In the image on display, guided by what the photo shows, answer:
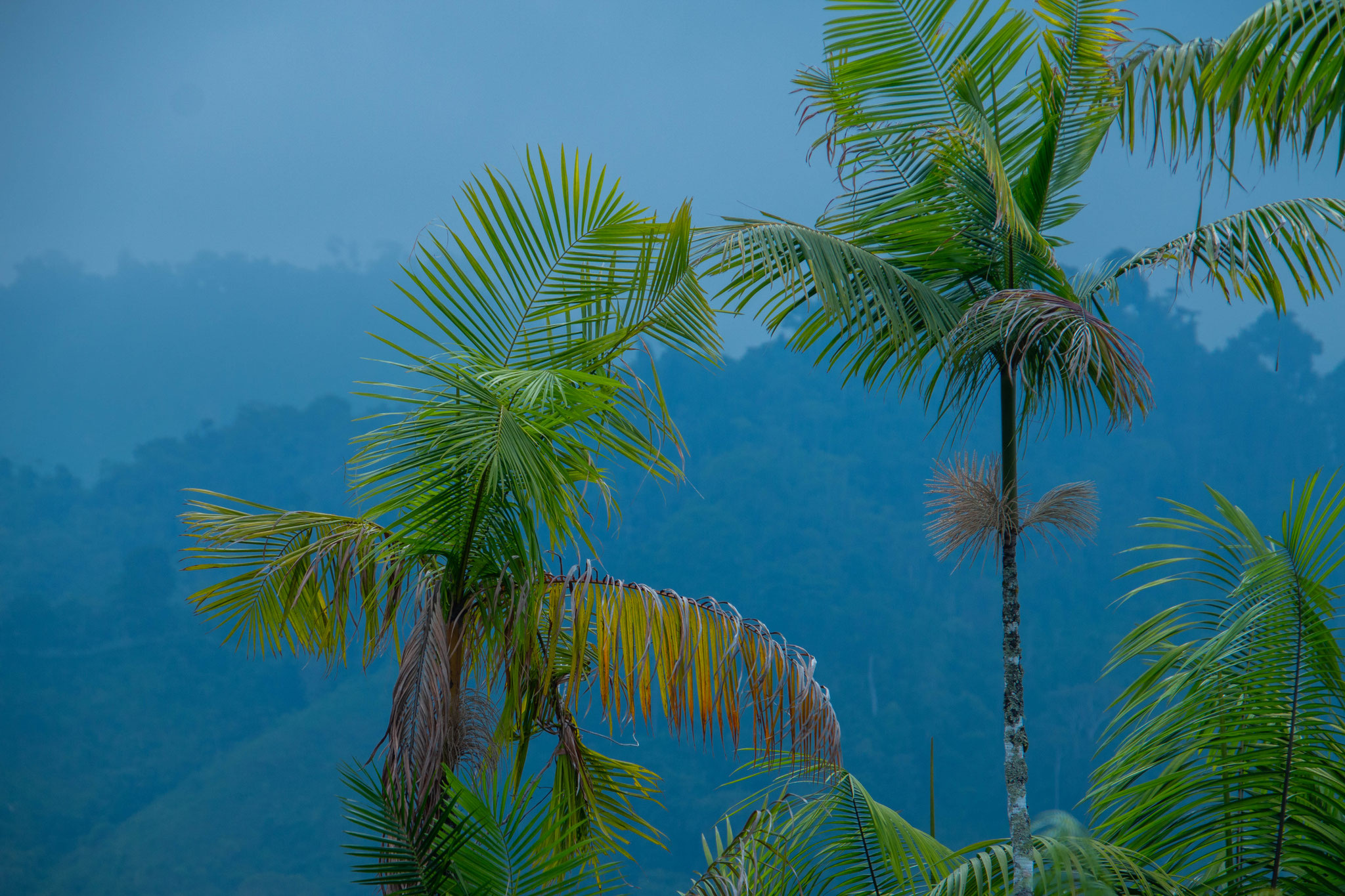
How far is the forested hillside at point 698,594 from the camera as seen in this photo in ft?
82.3

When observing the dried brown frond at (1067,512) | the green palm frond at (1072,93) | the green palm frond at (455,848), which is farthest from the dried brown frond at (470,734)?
the green palm frond at (1072,93)

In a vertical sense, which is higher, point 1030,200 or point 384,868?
point 1030,200

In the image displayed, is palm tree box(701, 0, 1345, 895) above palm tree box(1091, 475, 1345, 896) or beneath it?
above

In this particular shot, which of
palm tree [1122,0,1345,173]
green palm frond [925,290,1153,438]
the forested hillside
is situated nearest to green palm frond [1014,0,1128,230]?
green palm frond [925,290,1153,438]

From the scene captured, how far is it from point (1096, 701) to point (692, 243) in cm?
2788

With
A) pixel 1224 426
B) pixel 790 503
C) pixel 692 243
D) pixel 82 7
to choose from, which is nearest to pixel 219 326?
pixel 82 7

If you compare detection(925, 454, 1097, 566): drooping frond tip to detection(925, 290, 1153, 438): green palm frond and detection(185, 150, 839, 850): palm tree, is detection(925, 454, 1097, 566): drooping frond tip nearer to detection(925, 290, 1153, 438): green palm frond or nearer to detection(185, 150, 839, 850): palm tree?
detection(925, 290, 1153, 438): green palm frond

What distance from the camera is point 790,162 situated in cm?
4625

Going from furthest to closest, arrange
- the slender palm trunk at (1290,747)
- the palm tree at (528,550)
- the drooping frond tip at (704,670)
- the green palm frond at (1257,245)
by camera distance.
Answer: the green palm frond at (1257,245) < the drooping frond tip at (704,670) < the palm tree at (528,550) < the slender palm trunk at (1290,747)

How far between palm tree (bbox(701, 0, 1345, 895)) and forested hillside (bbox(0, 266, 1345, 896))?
2124cm

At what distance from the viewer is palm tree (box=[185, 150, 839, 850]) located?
2824mm

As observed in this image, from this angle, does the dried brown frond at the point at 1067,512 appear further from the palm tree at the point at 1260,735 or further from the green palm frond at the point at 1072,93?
the green palm frond at the point at 1072,93

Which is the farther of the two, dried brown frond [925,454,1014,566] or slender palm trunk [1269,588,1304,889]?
dried brown frond [925,454,1014,566]

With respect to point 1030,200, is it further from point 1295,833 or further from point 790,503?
point 790,503
